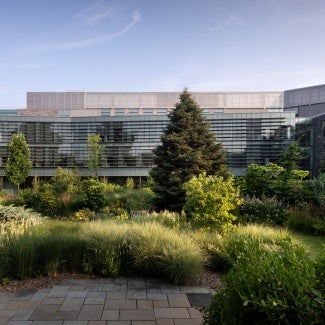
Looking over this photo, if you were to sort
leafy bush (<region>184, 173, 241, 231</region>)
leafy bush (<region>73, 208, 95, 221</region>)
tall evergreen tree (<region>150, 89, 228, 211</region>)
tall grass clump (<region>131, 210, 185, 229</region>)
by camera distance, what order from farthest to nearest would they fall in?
tall evergreen tree (<region>150, 89, 228, 211</region>), leafy bush (<region>73, 208, 95, 221</region>), tall grass clump (<region>131, 210, 185, 229</region>), leafy bush (<region>184, 173, 241, 231</region>)

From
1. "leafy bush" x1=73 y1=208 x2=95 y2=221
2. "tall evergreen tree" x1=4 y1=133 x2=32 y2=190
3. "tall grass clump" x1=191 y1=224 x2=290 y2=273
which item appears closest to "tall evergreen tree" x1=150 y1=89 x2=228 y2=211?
"leafy bush" x1=73 y1=208 x2=95 y2=221

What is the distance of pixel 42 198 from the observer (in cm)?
1456

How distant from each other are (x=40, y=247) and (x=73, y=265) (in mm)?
702

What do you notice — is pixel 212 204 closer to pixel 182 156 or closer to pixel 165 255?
pixel 165 255

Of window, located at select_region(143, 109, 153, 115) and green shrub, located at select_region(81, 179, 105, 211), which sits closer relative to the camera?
green shrub, located at select_region(81, 179, 105, 211)

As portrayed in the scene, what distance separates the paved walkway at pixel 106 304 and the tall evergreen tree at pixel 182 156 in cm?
838

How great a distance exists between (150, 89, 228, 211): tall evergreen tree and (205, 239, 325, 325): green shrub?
10614mm

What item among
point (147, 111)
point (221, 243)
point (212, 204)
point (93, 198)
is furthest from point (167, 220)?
point (147, 111)

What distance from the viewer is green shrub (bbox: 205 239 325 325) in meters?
2.11

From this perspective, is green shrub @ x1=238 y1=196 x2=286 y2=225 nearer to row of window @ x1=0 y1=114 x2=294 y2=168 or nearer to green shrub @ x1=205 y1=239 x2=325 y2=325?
green shrub @ x1=205 y1=239 x2=325 y2=325

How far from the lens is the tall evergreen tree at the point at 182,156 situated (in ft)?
44.7

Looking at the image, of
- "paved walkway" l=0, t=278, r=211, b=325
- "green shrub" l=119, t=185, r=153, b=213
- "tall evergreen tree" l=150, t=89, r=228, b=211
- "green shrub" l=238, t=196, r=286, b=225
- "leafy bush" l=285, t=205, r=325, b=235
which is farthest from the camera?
"green shrub" l=119, t=185, r=153, b=213

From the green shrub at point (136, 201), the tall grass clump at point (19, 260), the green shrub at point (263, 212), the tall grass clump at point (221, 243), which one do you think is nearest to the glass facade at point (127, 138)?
the green shrub at point (136, 201)

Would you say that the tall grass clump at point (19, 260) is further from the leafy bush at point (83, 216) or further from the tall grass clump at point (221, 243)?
the leafy bush at point (83, 216)
